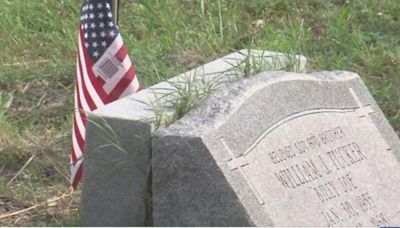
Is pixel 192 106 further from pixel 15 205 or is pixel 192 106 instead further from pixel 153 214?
pixel 15 205

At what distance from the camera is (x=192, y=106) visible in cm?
442

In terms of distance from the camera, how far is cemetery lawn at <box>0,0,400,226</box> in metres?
5.65

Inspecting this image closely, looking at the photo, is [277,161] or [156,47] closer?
[277,161]

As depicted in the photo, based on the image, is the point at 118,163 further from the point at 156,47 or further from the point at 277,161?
the point at 156,47

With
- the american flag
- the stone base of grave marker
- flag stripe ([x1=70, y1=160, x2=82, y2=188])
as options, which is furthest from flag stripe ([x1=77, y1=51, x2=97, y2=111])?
the stone base of grave marker

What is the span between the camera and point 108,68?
5.15 metres

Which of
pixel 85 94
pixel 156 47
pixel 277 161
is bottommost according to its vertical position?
pixel 277 161

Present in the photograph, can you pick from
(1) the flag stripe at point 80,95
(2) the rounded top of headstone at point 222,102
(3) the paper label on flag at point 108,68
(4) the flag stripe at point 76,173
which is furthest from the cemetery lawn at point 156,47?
(2) the rounded top of headstone at point 222,102

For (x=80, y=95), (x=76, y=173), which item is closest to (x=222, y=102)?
(x=76, y=173)

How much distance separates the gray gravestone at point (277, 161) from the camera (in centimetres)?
401

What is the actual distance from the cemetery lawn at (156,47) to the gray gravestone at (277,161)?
3.85 feet

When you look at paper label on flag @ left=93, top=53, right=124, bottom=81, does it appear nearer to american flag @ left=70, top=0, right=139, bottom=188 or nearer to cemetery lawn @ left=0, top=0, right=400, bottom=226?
american flag @ left=70, top=0, right=139, bottom=188

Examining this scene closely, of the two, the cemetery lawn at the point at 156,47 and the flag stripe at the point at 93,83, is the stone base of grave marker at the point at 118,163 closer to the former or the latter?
the flag stripe at the point at 93,83

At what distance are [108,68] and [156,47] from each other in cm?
184
